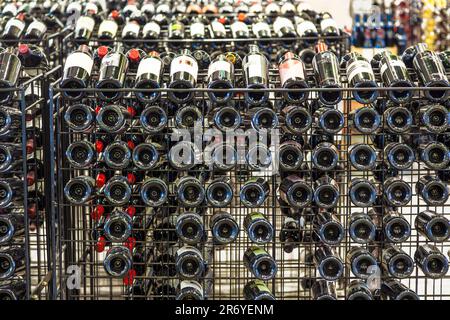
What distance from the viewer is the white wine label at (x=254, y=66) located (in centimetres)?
311

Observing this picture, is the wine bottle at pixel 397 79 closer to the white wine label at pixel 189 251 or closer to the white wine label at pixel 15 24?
the white wine label at pixel 189 251

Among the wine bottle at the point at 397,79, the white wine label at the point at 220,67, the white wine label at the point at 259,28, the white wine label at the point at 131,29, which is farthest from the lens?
the white wine label at the point at 259,28

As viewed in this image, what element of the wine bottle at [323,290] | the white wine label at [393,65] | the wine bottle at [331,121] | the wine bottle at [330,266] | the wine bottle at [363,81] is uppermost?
the white wine label at [393,65]

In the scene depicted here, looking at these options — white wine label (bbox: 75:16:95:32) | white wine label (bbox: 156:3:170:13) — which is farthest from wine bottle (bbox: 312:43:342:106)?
white wine label (bbox: 156:3:170:13)

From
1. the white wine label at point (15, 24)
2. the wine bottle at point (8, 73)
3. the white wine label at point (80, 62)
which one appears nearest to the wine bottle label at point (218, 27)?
the white wine label at point (15, 24)

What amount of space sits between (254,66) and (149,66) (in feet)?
1.47

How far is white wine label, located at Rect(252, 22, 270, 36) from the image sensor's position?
5293mm

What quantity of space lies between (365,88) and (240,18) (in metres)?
3.00

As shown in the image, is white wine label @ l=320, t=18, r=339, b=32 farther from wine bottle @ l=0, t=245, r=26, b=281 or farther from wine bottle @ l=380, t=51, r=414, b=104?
wine bottle @ l=0, t=245, r=26, b=281

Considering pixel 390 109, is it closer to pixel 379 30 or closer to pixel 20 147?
pixel 20 147

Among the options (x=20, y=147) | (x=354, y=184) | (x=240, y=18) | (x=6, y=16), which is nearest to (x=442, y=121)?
(x=354, y=184)

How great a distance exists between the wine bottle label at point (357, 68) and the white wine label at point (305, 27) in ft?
6.74

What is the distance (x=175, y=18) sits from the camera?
5957 mm
